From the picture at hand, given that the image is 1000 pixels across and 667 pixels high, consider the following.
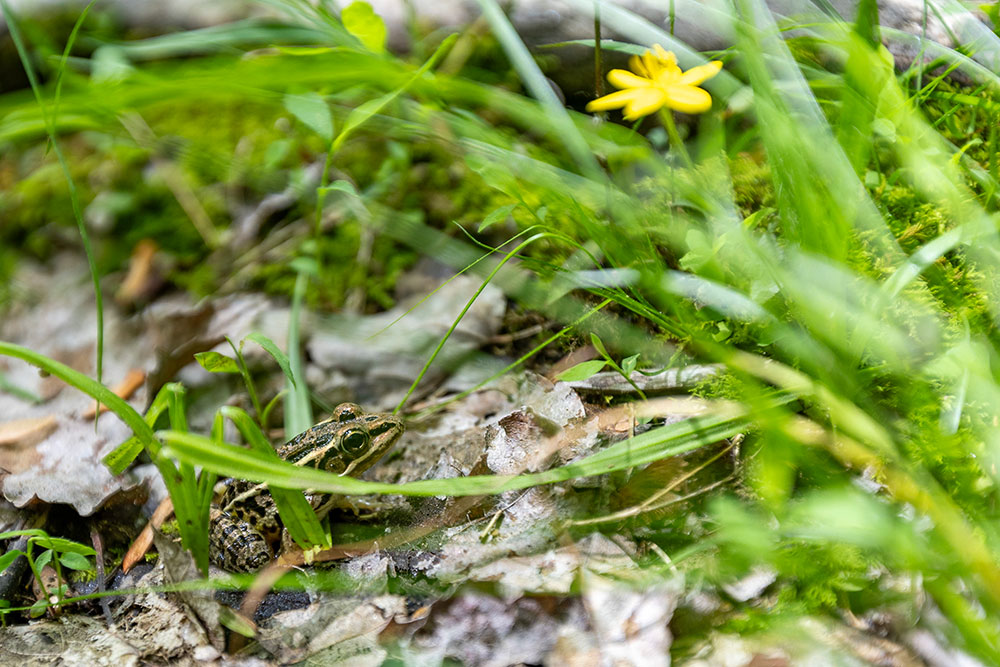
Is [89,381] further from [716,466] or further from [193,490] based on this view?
[716,466]

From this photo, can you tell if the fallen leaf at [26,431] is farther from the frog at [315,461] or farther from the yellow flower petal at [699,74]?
the yellow flower petal at [699,74]

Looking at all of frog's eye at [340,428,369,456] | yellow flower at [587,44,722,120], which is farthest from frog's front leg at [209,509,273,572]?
yellow flower at [587,44,722,120]

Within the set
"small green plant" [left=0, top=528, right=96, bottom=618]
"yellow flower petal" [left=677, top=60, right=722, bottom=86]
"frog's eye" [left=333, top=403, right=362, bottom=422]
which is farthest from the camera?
"frog's eye" [left=333, top=403, right=362, bottom=422]

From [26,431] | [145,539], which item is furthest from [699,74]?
[26,431]

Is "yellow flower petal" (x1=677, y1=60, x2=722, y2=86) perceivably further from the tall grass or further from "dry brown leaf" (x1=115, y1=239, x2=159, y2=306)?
"dry brown leaf" (x1=115, y1=239, x2=159, y2=306)

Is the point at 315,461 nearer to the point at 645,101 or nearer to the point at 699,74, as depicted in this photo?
the point at 645,101

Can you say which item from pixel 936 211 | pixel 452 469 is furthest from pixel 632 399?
pixel 936 211
